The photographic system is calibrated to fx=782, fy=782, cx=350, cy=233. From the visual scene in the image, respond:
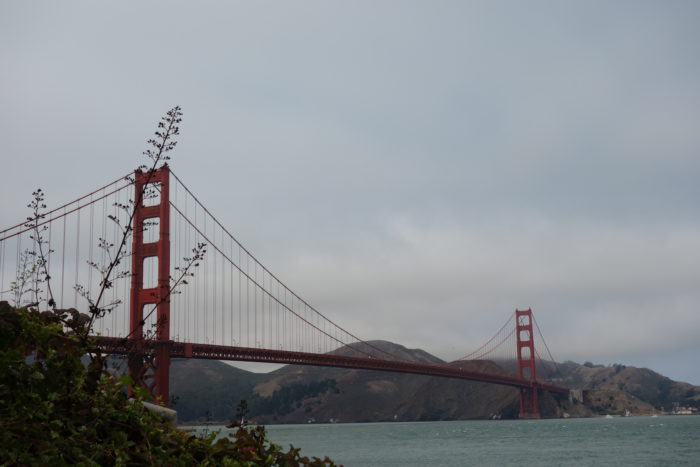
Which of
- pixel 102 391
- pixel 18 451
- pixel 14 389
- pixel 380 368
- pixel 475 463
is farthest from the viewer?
pixel 380 368

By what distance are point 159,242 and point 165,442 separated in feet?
161

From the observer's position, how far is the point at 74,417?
3619 mm

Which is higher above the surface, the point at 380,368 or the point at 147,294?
the point at 147,294

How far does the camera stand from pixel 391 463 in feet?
163

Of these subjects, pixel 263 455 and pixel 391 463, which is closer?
pixel 263 455

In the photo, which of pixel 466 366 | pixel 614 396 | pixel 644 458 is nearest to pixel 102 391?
pixel 644 458

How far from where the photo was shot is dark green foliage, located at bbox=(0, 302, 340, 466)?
3.39 m

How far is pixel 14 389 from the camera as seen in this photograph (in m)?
3.59

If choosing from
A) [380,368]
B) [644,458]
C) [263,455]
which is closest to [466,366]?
[380,368]

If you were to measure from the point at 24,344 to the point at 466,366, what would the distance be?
16912 cm

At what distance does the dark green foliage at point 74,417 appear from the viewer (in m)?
3.39

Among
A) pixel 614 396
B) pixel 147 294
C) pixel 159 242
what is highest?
pixel 159 242

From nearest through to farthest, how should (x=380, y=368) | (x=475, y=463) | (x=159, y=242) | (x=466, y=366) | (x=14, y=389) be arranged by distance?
(x=14, y=389)
(x=475, y=463)
(x=159, y=242)
(x=380, y=368)
(x=466, y=366)

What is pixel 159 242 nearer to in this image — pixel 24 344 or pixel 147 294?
pixel 147 294
